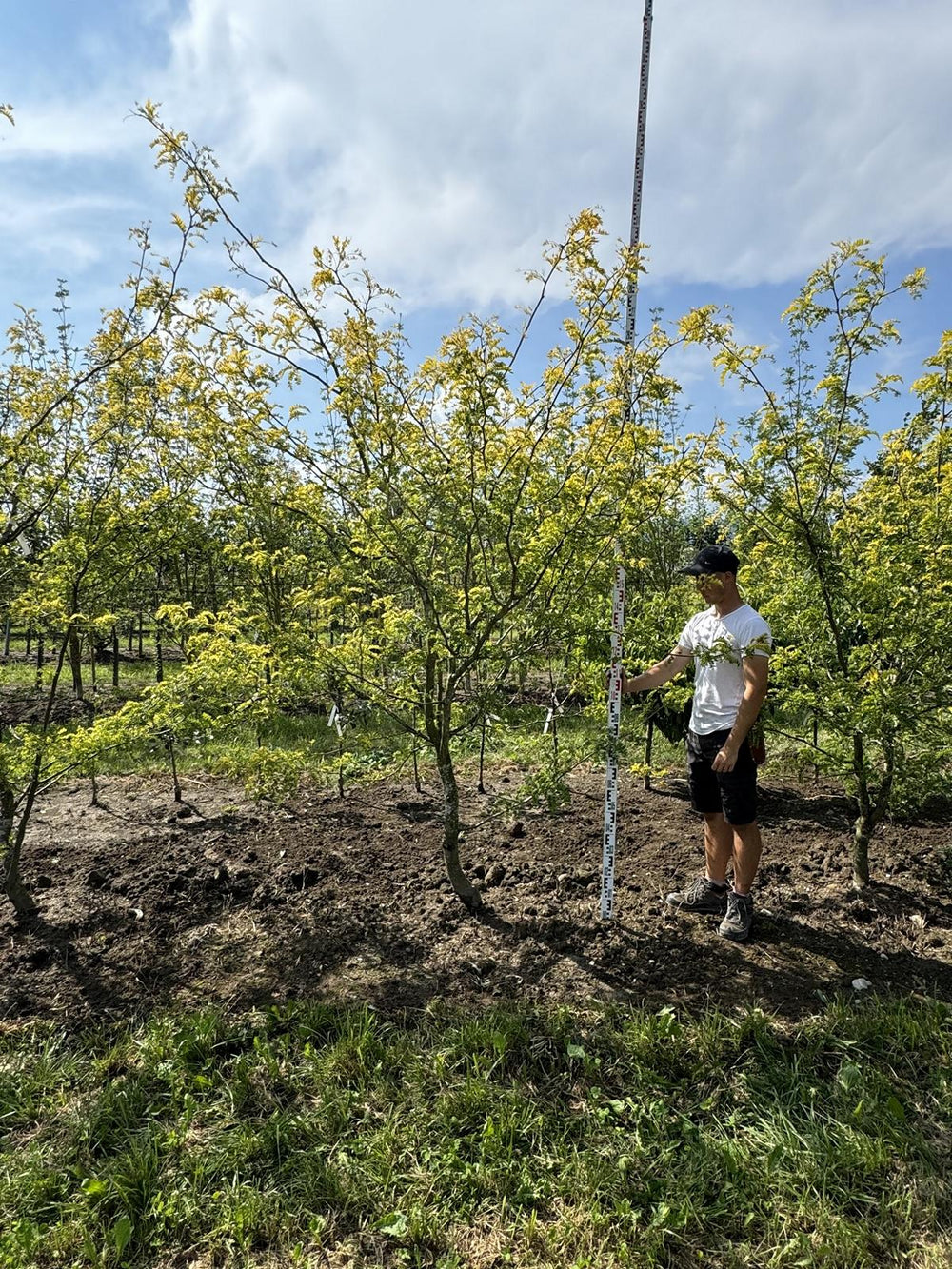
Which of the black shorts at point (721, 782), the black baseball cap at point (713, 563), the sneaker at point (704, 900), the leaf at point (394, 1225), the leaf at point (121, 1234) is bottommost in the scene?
the leaf at point (121, 1234)

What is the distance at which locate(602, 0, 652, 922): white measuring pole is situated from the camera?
318 centimetres

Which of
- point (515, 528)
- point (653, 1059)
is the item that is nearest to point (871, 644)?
point (515, 528)

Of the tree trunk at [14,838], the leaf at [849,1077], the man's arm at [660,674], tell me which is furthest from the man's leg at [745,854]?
the tree trunk at [14,838]

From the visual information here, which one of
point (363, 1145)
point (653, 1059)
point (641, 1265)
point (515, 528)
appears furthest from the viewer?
point (515, 528)

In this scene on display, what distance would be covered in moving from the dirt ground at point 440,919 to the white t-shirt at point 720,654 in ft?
3.64

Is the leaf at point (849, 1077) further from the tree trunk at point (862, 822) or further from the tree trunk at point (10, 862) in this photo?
the tree trunk at point (10, 862)

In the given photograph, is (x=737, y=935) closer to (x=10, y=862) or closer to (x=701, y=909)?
(x=701, y=909)

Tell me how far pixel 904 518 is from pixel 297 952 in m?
3.94

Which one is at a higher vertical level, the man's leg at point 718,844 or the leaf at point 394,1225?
the man's leg at point 718,844

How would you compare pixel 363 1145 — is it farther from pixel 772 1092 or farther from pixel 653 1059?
pixel 772 1092

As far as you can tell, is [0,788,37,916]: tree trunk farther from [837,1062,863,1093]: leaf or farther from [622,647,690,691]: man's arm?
[837,1062,863,1093]: leaf

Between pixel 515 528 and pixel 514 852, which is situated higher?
pixel 515 528

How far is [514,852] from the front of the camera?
450cm

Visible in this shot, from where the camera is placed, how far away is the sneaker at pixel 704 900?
12.1 feet
